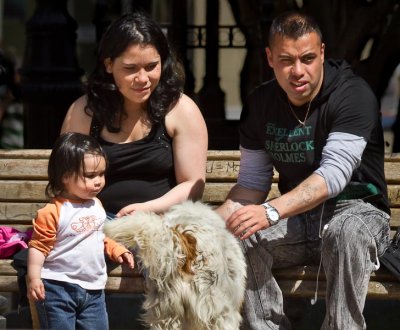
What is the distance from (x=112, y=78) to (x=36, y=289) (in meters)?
1.14

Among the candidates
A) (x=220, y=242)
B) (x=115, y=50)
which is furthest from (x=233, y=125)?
(x=220, y=242)

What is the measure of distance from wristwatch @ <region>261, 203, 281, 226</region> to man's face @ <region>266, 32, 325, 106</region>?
55 cm

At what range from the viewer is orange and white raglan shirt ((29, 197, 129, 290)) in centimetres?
458

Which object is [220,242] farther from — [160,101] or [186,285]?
[160,101]

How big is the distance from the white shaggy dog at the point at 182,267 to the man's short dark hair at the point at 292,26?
0.91m

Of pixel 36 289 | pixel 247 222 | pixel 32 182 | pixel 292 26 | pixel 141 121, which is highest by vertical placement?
pixel 292 26

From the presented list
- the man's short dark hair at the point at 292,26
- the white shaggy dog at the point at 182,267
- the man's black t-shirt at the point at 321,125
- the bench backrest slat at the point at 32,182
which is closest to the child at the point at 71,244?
the white shaggy dog at the point at 182,267

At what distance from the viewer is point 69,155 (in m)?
4.64

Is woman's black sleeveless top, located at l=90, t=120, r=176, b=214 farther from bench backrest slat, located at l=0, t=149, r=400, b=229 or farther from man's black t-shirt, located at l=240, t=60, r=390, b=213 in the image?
bench backrest slat, located at l=0, t=149, r=400, b=229

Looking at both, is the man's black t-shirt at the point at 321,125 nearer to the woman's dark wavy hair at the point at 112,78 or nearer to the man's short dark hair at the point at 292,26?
the man's short dark hair at the point at 292,26

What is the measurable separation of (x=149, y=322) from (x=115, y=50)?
1.30 m

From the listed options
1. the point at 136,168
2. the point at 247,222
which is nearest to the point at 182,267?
the point at 247,222

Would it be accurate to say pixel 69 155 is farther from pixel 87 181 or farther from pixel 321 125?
pixel 321 125

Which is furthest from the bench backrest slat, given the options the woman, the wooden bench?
the woman
